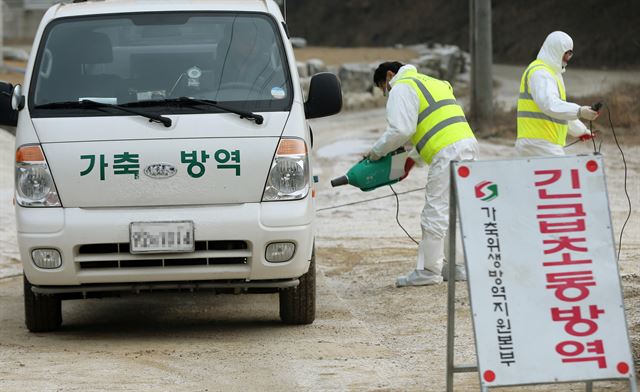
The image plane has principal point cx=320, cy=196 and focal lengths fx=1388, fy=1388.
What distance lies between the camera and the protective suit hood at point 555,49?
11102 mm

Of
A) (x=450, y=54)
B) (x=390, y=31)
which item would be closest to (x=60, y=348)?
(x=450, y=54)

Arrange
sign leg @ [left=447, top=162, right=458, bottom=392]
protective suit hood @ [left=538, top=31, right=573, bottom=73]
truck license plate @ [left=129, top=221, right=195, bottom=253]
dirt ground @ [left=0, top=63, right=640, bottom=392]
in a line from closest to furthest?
sign leg @ [left=447, top=162, right=458, bottom=392] < dirt ground @ [left=0, top=63, right=640, bottom=392] < truck license plate @ [left=129, top=221, right=195, bottom=253] < protective suit hood @ [left=538, top=31, right=573, bottom=73]

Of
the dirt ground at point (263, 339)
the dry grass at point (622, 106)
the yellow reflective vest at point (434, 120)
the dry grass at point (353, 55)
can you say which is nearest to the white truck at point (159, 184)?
the dirt ground at point (263, 339)

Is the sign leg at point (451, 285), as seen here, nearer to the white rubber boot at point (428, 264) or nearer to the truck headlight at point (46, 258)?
the truck headlight at point (46, 258)

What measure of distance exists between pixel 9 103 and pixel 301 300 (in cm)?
215

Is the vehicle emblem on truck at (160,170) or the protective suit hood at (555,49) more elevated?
the protective suit hood at (555,49)

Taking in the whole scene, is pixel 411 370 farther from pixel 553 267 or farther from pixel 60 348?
pixel 60 348

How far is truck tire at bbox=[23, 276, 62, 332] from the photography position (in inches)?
336

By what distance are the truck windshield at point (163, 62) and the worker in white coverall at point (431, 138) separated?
55.6 inches

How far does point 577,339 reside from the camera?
5809 mm

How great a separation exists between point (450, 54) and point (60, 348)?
2940 centimetres

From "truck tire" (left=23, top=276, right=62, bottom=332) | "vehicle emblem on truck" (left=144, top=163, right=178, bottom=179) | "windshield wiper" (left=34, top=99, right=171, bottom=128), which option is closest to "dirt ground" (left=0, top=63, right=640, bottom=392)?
"truck tire" (left=23, top=276, right=62, bottom=332)

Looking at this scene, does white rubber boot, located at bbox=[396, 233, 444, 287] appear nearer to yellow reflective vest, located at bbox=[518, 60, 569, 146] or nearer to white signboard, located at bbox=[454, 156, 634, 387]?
yellow reflective vest, located at bbox=[518, 60, 569, 146]

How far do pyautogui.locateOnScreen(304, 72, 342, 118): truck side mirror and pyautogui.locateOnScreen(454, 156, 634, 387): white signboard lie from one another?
2.74m
